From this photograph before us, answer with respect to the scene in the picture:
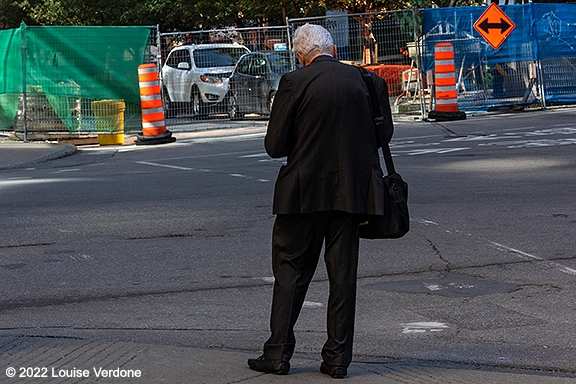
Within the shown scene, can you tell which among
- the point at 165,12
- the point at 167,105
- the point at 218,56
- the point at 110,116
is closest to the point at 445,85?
the point at 167,105

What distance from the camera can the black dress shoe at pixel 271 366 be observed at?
194 inches

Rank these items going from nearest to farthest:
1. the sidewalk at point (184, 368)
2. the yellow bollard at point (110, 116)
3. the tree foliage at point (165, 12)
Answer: the sidewalk at point (184, 368), the yellow bollard at point (110, 116), the tree foliage at point (165, 12)

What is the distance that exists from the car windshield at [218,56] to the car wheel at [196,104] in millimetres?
1421

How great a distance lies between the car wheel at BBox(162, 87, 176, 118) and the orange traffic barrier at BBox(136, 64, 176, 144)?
8.81 ft

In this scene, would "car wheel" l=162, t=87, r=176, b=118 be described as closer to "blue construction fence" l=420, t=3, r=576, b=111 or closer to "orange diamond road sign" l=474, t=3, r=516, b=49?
"blue construction fence" l=420, t=3, r=576, b=111

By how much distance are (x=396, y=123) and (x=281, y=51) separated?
355cm

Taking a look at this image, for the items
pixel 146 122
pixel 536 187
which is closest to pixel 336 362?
pixel 536 187

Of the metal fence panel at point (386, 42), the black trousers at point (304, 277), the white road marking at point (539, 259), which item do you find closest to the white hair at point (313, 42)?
the black trousers at point (304, 277)

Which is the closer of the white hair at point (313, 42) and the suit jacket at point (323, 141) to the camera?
the suit jacket at point (323, 141)

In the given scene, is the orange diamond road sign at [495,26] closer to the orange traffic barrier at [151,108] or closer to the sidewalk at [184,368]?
the orange traffic barrier at [151,108]

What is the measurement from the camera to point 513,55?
938 inches

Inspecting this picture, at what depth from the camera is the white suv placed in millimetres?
23500

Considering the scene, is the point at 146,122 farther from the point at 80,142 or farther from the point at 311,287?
the point at 311,287

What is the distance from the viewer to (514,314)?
6547 mm
